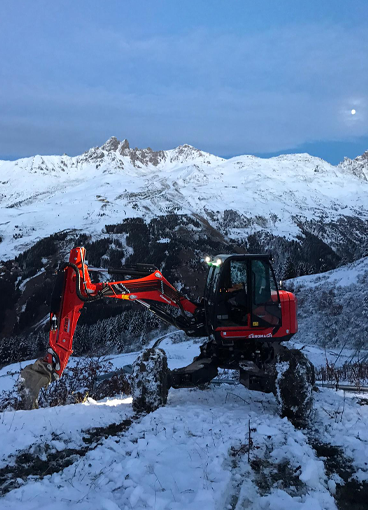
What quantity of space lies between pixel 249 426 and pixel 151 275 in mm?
4001

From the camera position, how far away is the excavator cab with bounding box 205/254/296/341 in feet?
27.7

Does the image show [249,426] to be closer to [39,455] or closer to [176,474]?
[176,474]

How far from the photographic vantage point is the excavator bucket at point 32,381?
7.83m

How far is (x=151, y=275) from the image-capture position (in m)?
8.72

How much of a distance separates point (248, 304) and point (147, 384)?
296 centimetres

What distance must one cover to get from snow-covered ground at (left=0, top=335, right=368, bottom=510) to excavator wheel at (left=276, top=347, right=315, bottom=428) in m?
0.28

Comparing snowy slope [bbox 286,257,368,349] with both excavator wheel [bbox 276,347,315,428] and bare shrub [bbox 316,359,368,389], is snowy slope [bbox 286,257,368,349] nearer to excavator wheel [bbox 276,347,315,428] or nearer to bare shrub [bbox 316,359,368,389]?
bare shrub [bbox 316,359,368,389]

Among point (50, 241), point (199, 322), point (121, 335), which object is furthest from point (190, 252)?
point (199, 322)

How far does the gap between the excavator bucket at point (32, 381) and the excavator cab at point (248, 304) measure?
157 inches

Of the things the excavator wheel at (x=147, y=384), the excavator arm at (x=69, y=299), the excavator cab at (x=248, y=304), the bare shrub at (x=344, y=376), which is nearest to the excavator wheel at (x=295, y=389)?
the excavator cab at (x=248, y=304)

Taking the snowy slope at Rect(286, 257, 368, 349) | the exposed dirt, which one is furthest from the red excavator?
the snowy slope at Rect(286, 257, 368, 349)

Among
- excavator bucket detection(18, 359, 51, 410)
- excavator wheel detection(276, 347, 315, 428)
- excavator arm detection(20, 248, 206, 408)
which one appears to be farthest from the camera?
excavator arm detection(20, 248, 206, 408)

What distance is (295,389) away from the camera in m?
7.18

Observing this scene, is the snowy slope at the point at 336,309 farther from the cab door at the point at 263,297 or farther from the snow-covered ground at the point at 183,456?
the snow-covered ground at the point at 183,456
